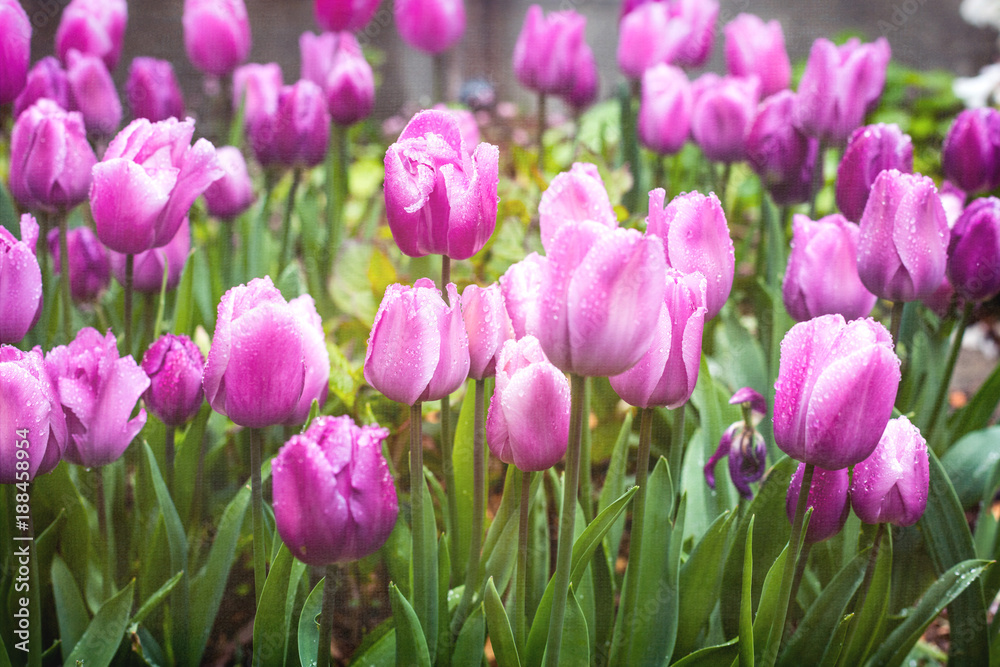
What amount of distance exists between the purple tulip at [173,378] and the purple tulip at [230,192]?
57cm

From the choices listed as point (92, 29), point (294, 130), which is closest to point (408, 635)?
point (294, 130)

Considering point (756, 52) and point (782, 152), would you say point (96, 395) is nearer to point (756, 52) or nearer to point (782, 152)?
point (782, 152)

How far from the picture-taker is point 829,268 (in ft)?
3.42

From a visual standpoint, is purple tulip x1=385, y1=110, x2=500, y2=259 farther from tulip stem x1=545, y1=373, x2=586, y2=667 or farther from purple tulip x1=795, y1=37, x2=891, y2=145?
purple tulip x1=795, y1=37, x2=891, y2=145

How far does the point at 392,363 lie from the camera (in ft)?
2.30

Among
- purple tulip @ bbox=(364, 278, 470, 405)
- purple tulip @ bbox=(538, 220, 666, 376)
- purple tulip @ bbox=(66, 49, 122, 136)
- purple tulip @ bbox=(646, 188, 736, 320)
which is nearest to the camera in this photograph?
purple tulip @ bbox=(538, 220, 666, 376)

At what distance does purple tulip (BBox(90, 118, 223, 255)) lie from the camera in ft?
2.96

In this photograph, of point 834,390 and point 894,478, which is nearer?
point 834,390

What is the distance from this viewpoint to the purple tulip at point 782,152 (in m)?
1.43

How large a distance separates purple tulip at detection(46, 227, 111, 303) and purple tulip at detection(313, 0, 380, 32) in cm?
84

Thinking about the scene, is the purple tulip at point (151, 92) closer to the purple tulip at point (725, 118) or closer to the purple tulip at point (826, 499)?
the purple tulip at point (725, 118)

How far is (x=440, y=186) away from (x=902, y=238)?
0.52m

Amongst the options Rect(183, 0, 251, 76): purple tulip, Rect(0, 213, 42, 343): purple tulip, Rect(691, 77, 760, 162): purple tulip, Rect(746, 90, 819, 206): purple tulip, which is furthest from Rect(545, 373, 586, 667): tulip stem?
Rect(183, 0, 251, 76): purple tulip

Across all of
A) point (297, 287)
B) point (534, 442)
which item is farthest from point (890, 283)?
point (297, 287)
